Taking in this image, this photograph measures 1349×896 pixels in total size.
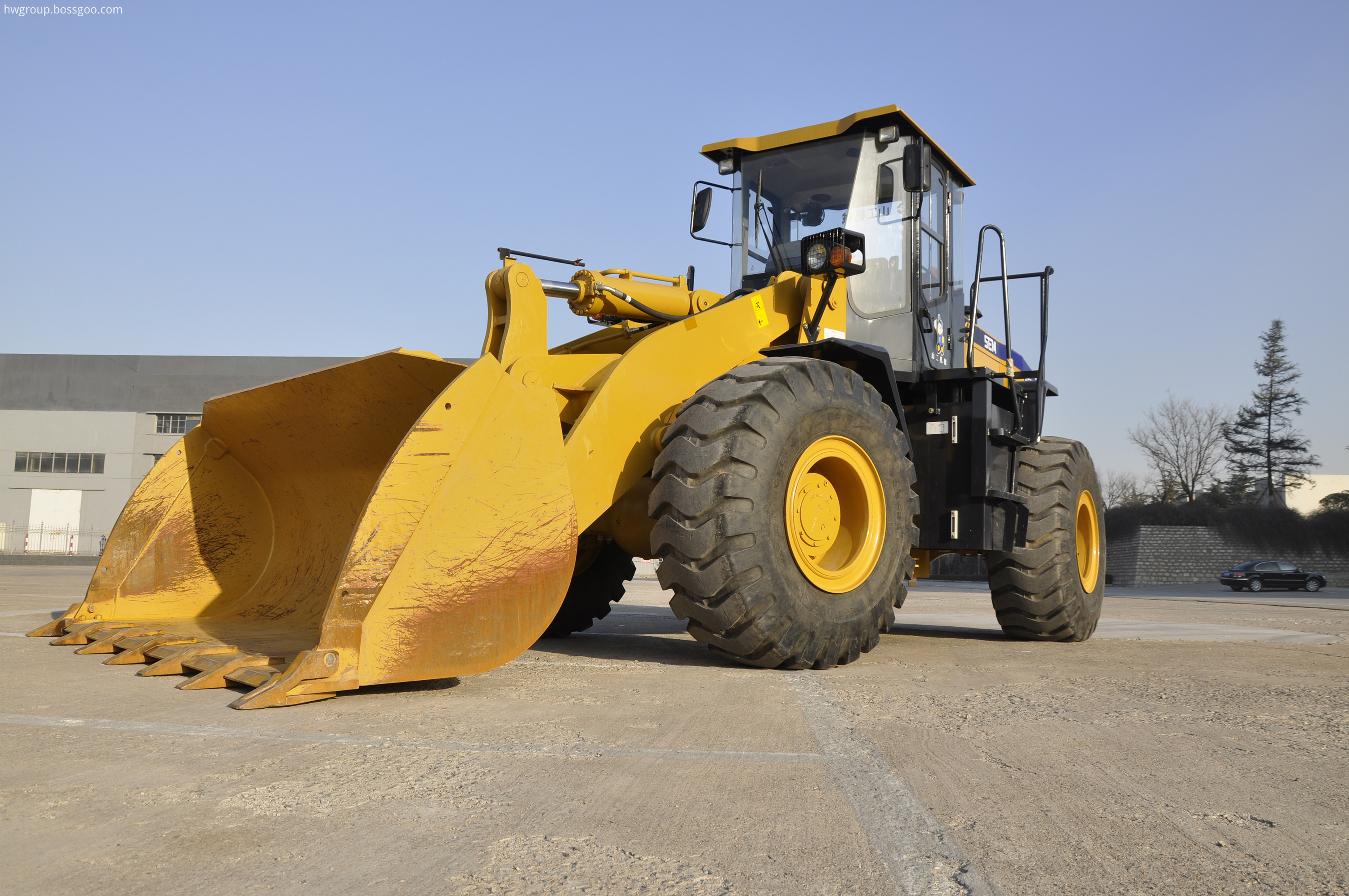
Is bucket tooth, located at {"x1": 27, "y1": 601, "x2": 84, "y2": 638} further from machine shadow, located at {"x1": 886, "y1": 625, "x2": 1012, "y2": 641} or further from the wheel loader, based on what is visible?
machine shadow, located at {"x1": 886, "y1": 625, "x2": 1012, "y2": 641}

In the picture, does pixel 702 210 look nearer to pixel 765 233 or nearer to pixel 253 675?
pixel 765 233

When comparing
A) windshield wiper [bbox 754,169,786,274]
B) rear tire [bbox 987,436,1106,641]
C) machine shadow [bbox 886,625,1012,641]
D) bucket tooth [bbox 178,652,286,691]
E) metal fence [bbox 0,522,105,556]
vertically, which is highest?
windshield wiper [bbox 754,169,786,274]

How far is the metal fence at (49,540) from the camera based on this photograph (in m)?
45.5

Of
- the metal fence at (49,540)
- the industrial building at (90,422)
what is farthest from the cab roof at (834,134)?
the metal fence at (49,540)

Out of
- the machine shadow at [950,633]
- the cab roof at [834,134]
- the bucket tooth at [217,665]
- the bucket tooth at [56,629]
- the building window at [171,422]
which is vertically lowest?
the machine shadow at [950,633]

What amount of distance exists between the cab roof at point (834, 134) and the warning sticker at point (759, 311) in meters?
1.56

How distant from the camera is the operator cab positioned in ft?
21.5

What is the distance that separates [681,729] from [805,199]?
4.42 metres

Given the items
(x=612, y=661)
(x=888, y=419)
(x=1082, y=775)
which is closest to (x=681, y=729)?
(x=1082, y=775)

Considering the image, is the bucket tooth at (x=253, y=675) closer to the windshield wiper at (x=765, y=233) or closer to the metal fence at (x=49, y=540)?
the windshield wiper at (x=765, y=233)

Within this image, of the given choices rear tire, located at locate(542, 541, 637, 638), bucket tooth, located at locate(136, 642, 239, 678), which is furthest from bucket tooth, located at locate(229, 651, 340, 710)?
rear tire, located at locate(542, 541, 637, 638)

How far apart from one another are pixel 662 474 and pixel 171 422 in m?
51.2

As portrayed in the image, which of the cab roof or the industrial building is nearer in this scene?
the cab roof

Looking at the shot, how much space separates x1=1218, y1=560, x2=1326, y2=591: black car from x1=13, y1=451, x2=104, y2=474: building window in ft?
166
